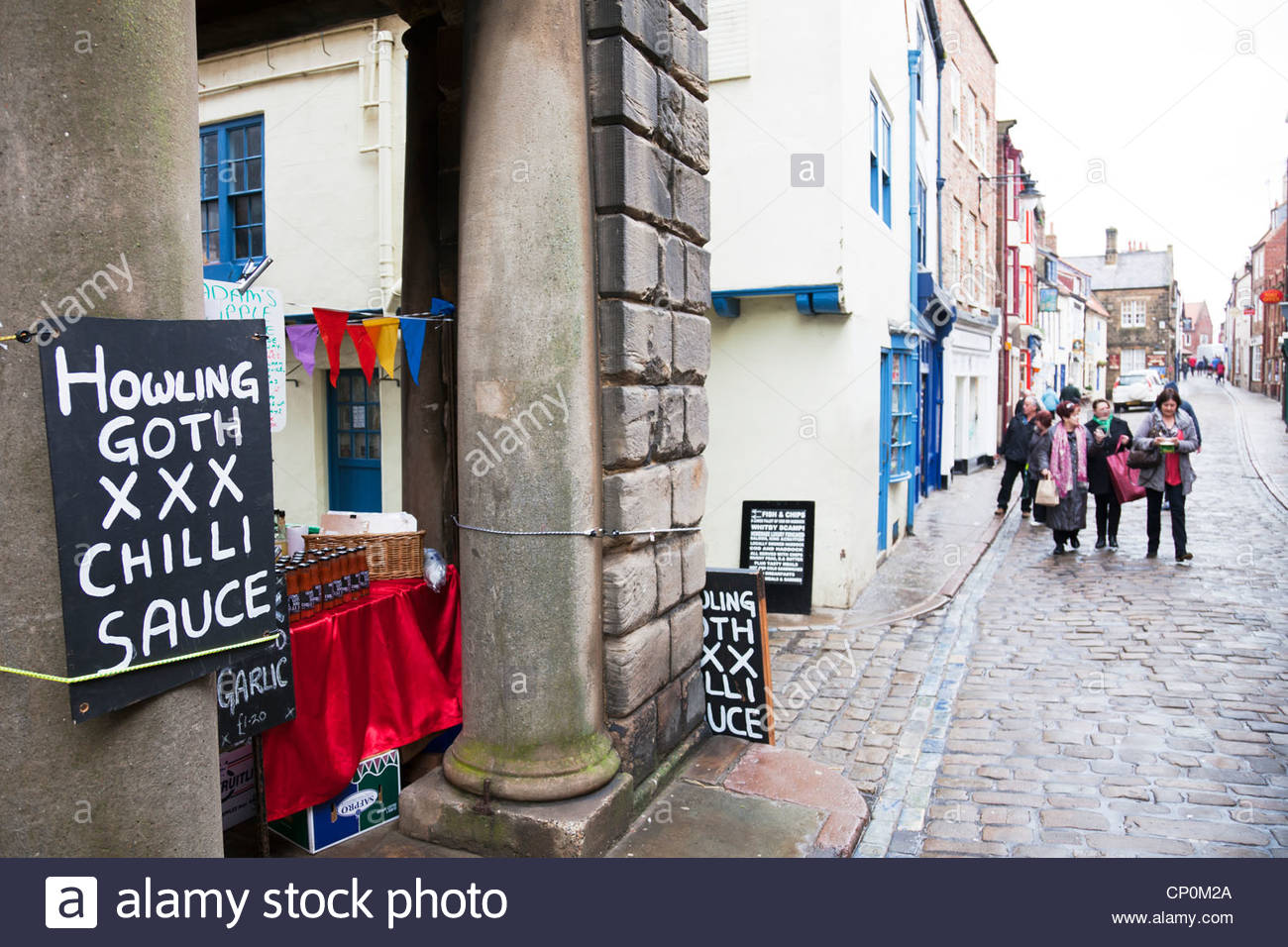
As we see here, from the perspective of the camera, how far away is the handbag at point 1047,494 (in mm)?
11633

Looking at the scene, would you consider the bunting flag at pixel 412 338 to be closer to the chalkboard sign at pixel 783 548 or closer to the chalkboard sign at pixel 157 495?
the chalkboard sign at pixel 157 495

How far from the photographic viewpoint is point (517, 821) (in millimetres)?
3775

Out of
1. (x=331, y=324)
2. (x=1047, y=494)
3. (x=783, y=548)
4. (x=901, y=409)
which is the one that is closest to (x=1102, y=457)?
(x=1047, y=494)

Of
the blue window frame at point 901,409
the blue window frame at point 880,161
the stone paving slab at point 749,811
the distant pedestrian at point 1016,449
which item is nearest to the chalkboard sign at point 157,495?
the stone paving slab at point 749,811

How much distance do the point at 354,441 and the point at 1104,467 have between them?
942 centimetres

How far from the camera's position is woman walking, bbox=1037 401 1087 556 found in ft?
38.3

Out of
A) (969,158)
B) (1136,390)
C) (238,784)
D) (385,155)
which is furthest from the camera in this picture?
(1136,390)

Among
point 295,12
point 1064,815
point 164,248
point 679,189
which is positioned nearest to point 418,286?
point 679,189

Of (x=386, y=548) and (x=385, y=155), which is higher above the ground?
(x=385, y=155)

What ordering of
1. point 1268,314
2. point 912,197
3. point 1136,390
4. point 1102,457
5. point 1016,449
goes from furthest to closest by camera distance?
point 1268,314, point 1136,390, point 1016,449, point 912,197, point 1102,457

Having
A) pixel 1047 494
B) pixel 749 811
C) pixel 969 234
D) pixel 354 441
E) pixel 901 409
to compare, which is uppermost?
pixel 969 234

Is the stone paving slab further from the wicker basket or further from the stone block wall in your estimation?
the wicker basket

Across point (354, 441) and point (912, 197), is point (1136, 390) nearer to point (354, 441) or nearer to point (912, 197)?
point (912, 197)

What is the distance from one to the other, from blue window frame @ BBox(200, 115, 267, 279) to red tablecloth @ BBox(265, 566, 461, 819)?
9373 millimetres
